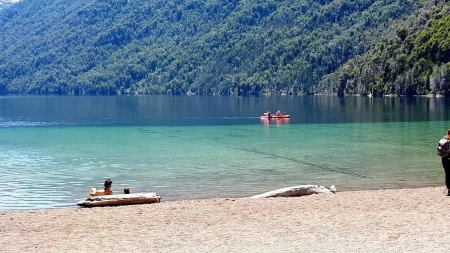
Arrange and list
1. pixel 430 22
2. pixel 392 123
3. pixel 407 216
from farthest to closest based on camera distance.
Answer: pixel 430 22, pixel 392 123, pixel 407 216


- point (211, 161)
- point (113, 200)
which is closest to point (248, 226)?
point (113, 200)

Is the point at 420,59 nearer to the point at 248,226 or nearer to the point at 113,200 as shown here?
the point at 113,200

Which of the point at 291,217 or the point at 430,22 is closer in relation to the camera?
the point at 291,217

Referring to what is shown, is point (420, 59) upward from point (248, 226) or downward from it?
upward

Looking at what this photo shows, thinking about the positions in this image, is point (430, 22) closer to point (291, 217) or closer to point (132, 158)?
point (132, 158)

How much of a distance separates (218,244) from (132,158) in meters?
30.6

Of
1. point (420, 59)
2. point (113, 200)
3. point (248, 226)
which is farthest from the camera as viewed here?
point (420, 59)

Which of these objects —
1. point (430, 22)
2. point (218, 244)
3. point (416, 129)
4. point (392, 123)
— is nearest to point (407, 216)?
point (218, 244)

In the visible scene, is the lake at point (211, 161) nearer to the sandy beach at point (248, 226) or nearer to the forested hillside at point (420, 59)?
the sandy beach at point (248, 226)

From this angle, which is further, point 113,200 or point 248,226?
point 113,200

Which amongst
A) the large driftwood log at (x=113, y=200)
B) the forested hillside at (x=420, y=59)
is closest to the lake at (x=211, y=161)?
the large driftwood log at (x=113, y=200)

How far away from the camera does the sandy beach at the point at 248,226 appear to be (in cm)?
1730

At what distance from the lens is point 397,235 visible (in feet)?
59.2

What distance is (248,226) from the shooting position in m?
19.9
